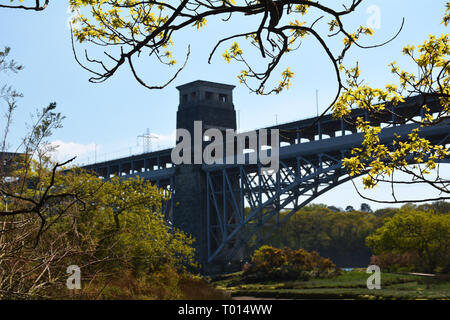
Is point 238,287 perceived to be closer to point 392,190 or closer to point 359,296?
point 359,296

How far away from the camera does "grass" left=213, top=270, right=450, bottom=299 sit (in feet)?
97.7

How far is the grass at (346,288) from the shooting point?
97.7ft

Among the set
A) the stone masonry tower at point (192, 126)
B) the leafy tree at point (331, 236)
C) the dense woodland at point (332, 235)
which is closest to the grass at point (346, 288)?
the stone masonry tower at point (192, 126)

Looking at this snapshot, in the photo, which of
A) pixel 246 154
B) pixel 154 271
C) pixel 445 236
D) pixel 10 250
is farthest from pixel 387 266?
pixel 10 250

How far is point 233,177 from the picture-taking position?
162 ft

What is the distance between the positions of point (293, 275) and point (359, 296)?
1256cm

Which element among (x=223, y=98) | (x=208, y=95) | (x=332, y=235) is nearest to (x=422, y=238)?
(x=223, y=98)

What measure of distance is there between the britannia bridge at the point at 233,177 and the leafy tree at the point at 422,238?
686 centimetres

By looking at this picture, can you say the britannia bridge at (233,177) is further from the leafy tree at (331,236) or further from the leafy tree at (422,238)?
the leafy tree at (331,236)

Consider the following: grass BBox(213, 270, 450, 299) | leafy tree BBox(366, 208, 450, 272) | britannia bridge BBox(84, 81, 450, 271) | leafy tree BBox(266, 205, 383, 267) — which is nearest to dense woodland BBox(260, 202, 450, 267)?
leafy tree BBox(266, 205, 383, 267)

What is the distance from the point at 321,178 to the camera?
3966 cm

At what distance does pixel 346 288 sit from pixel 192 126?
2456 cm

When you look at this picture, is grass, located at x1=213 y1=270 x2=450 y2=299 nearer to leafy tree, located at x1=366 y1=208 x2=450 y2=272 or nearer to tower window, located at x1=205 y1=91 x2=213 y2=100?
leafy tree, located at x1=366 y1=208 x2=450 y2=272

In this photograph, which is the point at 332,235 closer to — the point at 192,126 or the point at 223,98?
the point at 223,98
